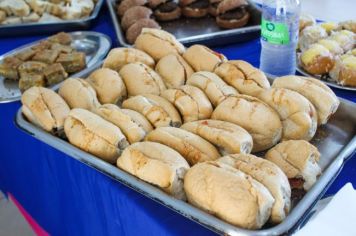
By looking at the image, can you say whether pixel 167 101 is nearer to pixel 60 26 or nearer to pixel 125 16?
pixel 125 16

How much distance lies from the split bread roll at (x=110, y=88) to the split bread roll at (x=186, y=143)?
176 millimetres

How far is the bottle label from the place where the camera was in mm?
938

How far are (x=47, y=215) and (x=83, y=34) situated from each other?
64 cm

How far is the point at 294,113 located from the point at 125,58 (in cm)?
40

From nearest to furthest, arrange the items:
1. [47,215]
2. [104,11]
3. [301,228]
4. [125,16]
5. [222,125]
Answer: [301,228]
[222,125]
[47,215]
[125,16]
[104,11]

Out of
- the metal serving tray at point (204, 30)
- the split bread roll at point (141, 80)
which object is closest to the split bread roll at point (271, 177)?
the split bread roll at point (141, 80)

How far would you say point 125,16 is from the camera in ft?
4.68

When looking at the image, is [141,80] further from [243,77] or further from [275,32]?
[275,32]

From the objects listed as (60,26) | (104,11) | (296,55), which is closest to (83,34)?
(60,26)

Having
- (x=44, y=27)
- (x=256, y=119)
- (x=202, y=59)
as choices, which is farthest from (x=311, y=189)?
(x=44, y=27)

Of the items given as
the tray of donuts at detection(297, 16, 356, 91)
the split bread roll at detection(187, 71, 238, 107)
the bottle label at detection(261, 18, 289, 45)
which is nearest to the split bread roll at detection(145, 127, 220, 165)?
the split bread roll at detection(187, 71, 238, 107)

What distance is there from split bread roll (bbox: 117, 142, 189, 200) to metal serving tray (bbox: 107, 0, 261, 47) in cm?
63

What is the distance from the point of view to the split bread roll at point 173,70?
89 cm

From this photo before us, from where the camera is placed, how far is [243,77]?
0.83 m
